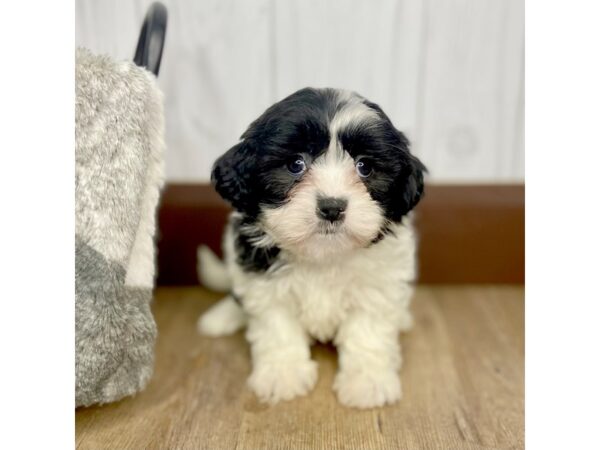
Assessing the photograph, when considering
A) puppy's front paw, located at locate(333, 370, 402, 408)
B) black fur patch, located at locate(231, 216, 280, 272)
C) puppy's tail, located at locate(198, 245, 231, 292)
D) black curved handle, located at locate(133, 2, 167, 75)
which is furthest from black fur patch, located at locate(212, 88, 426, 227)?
puppy's tail, located at locate(198, 245, 231, 292)

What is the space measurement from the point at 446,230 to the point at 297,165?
0.93m

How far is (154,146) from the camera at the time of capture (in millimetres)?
1310

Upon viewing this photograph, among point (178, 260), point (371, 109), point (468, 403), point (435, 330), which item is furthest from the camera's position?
point (178, 260)

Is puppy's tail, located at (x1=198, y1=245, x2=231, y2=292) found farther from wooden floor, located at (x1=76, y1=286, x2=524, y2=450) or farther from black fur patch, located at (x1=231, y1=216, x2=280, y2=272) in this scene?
black fur patch, located at (x1=231, y1=216, x2=280, y2=272)

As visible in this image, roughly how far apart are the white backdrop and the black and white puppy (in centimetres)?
22

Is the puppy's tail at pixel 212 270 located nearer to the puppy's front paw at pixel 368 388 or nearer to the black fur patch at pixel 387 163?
the puppy's front paw at pixel 368 388

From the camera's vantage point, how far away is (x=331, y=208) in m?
1.23

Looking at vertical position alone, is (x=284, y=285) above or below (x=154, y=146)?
below

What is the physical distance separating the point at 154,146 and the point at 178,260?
0.85m

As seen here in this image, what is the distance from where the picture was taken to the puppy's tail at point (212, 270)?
2000 millimetres

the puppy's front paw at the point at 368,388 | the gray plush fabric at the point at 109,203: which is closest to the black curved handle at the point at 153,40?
the gray plush fabric at the point at 109,203
